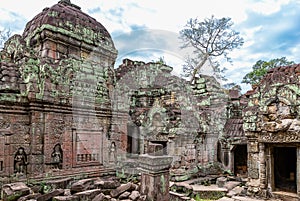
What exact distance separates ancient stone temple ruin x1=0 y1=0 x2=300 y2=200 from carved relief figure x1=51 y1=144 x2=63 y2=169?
29 millimetres

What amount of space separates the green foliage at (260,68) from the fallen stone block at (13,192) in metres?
17.5

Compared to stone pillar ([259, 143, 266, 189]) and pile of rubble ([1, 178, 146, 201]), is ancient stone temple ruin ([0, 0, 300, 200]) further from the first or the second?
pile of rubble ([1, 178, 146, 201])

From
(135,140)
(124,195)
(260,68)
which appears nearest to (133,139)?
(135,140)

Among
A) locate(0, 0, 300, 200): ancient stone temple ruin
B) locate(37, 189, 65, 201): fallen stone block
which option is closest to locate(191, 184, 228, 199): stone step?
locate(0, 0, 300, 200): ancient stone temple ruin

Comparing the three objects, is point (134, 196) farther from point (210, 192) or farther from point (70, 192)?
point (210, 192)

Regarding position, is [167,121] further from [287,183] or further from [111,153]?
[287,183]

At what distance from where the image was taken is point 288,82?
6.20m

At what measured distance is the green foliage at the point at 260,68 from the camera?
18.2 meters

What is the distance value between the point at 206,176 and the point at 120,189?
5178mm

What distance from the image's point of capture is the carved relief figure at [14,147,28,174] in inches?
237

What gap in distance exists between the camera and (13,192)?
509 cm

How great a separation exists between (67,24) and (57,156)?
453 centimetres

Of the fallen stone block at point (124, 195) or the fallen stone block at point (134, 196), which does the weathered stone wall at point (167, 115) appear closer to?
the fallen stone block at point (124, 195)

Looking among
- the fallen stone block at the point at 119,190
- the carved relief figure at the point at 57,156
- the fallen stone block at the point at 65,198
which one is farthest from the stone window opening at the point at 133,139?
the fallen stone block at the point at 65,198
